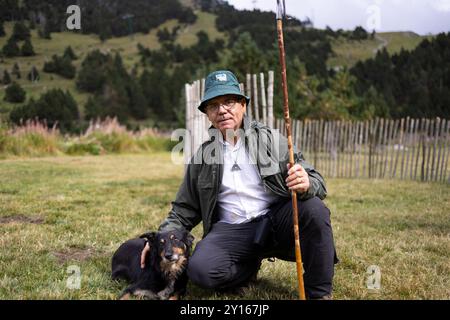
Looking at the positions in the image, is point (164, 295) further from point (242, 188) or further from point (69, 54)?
point (69, 54)

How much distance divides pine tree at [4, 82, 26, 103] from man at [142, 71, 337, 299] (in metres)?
18.3

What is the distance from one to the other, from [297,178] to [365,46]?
82672 mm

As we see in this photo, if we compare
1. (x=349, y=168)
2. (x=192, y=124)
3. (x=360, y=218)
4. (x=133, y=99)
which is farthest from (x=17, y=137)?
(x=133, y=99)

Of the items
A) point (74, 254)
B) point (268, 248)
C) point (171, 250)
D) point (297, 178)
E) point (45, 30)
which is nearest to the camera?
point (297, 178)

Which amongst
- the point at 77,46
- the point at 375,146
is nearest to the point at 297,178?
the point at 375,146

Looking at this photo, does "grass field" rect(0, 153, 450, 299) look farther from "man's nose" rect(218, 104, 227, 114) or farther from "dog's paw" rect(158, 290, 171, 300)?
"man's nose" rect(218, 104, 227, 114)

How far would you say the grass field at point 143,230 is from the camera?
3344mm

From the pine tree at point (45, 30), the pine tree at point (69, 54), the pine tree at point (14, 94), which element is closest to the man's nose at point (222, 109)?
the pine tree at point (45, 30)

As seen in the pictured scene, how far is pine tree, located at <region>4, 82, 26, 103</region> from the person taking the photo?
19.5 m

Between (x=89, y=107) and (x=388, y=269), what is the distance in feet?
142

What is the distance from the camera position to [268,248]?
3.28 meters

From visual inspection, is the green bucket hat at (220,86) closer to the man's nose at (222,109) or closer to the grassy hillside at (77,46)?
the man's nose at (222,109)

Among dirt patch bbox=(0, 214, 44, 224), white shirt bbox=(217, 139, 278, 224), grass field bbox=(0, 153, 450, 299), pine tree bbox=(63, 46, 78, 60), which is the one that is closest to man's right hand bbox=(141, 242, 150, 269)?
grass field bbox=(0, 153, 450, 299)
